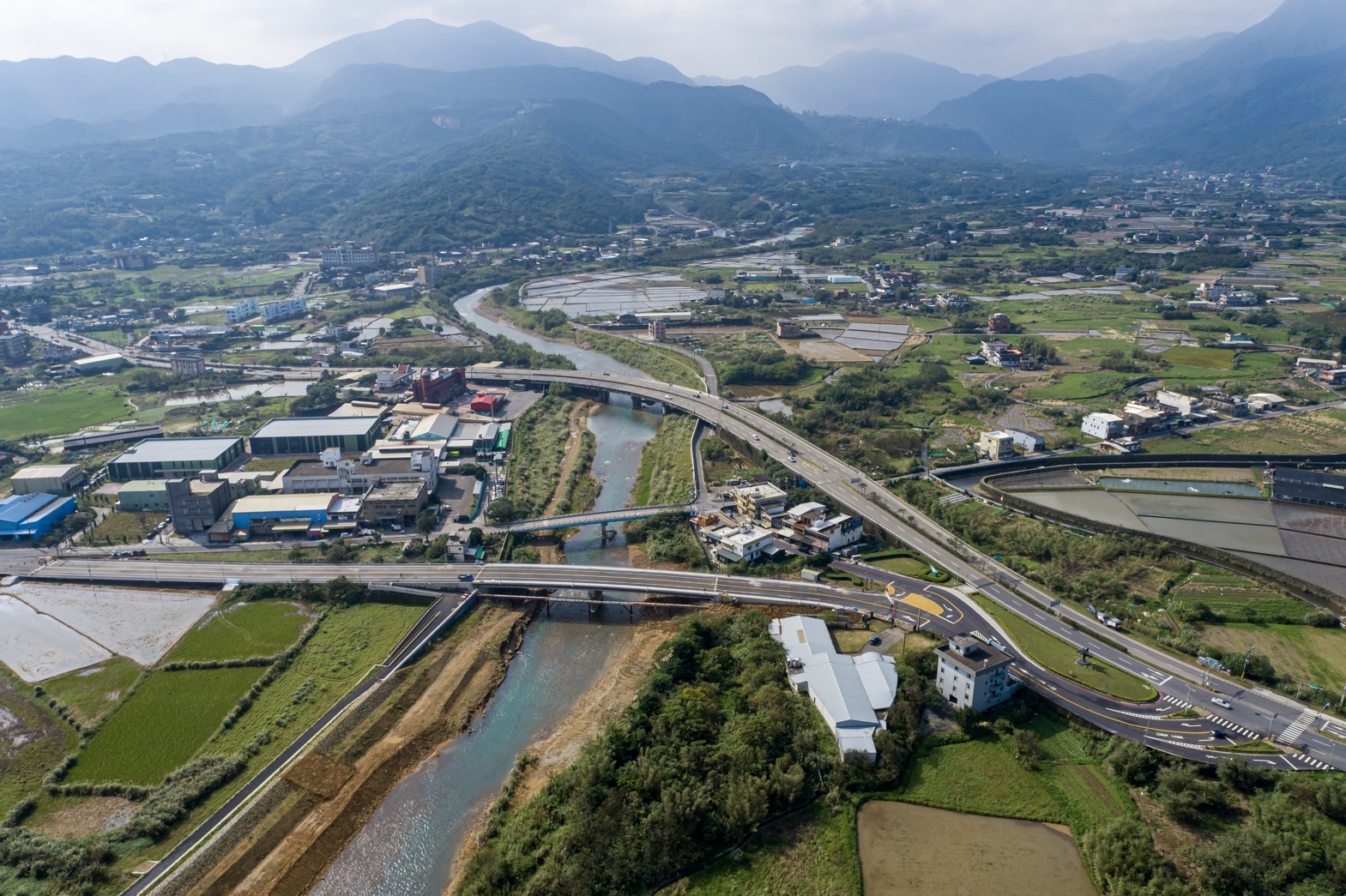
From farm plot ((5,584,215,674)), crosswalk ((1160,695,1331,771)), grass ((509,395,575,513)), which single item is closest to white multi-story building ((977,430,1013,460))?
crosswalk ((1160,695,1331,771))

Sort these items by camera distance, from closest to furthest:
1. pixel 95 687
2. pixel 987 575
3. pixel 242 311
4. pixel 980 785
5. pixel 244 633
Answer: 1. pixel 980 785
2. pixel 95 687
3. pixel 244 633
4. pixel 987 575
5. pixel 242 311

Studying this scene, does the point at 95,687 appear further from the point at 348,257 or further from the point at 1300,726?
the point at 348,257

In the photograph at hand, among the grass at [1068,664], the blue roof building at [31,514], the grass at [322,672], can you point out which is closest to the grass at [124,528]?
the blue roof building at [31,514]

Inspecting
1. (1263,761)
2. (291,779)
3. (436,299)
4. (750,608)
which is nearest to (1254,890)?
(1263,761)

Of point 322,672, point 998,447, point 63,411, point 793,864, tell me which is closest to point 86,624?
point 322,672

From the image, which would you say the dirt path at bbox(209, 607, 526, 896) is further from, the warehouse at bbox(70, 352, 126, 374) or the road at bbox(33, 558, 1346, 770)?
the warehouse at bbox(70, 352, 126, 374)

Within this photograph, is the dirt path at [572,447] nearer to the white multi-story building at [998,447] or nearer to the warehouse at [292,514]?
the warehouse at [292,514]

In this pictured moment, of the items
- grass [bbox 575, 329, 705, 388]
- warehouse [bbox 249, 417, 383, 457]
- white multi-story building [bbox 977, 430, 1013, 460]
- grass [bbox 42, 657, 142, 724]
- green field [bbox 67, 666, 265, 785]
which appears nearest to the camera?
green field [bbox 67, 666, 265, 785]
